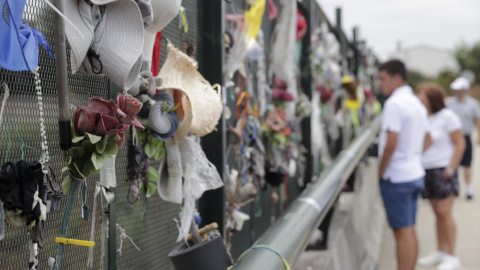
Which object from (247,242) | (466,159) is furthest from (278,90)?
(466,159)

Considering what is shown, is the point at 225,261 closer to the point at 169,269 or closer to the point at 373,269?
the point at 169,269

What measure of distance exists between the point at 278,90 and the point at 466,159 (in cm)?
803

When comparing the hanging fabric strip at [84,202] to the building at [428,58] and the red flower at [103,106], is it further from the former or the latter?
the building at [428,58]


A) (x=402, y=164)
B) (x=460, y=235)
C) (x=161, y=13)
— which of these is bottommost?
(x=460, y=235)

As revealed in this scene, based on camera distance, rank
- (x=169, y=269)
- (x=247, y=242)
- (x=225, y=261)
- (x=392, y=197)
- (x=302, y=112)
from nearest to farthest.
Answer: (x=225, y=261) → (x=169, y=269) → (x=247, y=242) → (x=302, y=112) → (x=392, y=197)

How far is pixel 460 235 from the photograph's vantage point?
352 inches

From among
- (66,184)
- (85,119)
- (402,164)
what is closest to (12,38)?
(85,119)

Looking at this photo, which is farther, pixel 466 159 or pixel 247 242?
pixel 466 159

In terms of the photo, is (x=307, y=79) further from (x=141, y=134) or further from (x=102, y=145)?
(x=102, y=145)

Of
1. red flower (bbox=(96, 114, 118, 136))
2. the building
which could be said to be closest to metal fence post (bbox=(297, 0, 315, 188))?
red flower (bbox=(96, 114, 118, 136))

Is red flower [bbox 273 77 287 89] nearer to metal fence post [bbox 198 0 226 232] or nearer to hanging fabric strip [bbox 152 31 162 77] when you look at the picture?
metal fence post [bbox 198 0 226 232]

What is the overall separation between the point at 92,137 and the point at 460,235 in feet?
27.6

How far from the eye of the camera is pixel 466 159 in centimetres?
1095

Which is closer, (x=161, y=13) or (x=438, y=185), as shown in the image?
(x=161, y=13)
